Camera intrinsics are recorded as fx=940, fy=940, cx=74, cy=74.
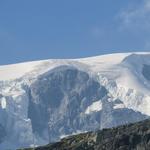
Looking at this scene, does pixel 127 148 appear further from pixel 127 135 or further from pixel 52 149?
pixel 52 149

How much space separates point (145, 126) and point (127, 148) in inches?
365

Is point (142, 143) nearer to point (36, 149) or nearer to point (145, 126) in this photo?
point (145, 126)

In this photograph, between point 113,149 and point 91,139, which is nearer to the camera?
point 113,149

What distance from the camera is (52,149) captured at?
632 ft

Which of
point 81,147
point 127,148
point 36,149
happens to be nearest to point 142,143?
point 127,148

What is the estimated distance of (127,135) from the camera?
18325 cm

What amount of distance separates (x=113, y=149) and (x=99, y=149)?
14.0 ft

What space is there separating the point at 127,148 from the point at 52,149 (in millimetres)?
20498

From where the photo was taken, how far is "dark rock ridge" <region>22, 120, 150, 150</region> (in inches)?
7052

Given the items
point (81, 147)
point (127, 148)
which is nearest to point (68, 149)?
point (81, 147)

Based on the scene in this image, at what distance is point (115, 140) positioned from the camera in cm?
18275

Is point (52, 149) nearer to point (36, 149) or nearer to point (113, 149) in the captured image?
point (36, 149)

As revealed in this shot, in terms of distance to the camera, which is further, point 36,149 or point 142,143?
point 36,149

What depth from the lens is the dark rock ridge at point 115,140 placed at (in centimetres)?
17912
